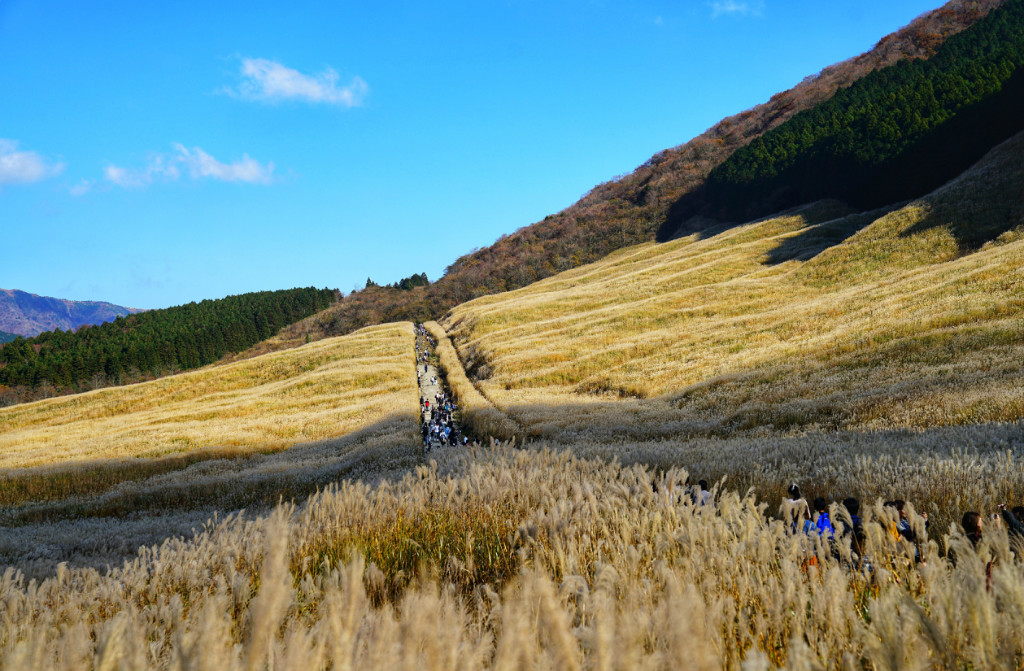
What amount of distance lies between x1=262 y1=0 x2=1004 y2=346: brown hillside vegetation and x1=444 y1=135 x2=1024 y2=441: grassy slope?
1923 inches

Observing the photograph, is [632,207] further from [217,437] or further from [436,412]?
[217,437]

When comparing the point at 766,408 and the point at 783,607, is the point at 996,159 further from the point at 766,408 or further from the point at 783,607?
the point at 783,607

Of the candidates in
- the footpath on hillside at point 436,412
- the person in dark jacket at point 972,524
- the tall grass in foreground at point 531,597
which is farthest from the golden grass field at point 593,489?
the footpath on hillside at point 436,412

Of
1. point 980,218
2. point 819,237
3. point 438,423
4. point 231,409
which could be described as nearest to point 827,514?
point 438,423

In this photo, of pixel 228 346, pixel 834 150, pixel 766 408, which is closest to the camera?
pixel 766 408

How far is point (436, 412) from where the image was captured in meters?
30.4

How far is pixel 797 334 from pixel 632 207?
102 meters

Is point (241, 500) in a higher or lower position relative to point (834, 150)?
lower

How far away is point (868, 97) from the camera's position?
81312 millimetres

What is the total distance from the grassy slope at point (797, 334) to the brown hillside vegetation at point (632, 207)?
48.8 m

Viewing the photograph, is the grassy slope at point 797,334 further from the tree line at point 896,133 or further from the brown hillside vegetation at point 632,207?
the brown hillside vegetation at point 632,207

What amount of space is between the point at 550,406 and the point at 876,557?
80.0ft

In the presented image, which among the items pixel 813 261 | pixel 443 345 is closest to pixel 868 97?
pixel 813 261

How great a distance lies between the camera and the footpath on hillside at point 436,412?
25.5 metres
